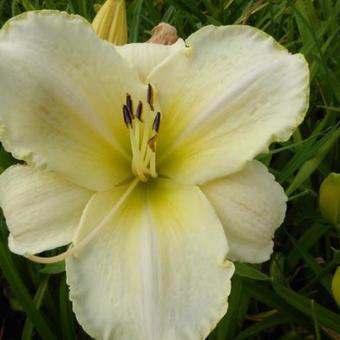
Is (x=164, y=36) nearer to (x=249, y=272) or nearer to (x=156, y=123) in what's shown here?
(x=156, y=123)

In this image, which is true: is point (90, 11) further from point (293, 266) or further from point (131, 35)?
point (293, 266)

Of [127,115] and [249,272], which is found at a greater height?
[127,115]

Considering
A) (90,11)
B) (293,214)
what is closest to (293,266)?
(293,214)

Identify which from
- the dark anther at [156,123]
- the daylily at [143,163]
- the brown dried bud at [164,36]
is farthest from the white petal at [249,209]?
the brown dried bud at [164,36]

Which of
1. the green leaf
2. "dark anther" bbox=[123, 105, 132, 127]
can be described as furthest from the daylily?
the green leaf

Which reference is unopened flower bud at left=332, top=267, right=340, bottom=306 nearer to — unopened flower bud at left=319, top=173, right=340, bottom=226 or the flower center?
unopened flower bud at left=319, top=173, right=340, bottom=226

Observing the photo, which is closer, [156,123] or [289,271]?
[156,123]

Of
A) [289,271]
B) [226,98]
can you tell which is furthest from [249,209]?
[289,271]

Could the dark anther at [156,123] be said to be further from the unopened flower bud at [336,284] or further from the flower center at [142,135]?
the unopened flower bud at [336,284]
